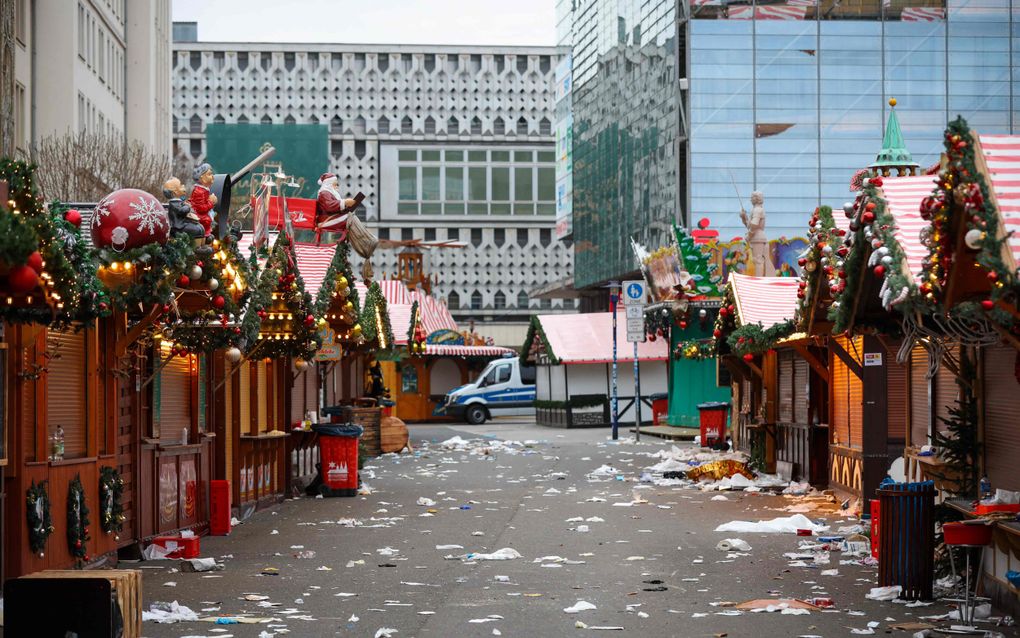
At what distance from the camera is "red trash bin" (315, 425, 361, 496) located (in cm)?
2239

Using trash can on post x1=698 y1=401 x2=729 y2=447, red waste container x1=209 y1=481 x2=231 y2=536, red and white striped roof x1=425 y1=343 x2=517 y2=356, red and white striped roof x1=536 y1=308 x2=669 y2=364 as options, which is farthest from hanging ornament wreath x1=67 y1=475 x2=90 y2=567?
red and white striped roof x1=425 y1=343 x2=517 y2=356

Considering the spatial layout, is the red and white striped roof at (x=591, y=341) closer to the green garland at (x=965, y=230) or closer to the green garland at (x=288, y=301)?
the green garland at (x=288, y=301)

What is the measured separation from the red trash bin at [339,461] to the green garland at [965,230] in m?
13.5

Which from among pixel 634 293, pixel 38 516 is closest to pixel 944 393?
pixel 38 516

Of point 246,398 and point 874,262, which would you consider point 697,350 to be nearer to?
point 246,398

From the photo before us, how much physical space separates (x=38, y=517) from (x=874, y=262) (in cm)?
679

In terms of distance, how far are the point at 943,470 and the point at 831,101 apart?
197ft

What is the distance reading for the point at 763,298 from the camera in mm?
26500

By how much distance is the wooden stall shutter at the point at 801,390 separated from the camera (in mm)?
22734

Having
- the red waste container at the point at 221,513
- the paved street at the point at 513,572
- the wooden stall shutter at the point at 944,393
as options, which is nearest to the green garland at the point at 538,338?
the paved street at the point at 513,572

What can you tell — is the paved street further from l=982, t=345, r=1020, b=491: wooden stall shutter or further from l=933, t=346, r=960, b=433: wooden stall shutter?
l=933, t=346, r=960, b=433: wooden stall shutter

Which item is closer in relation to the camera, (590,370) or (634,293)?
(634,293)

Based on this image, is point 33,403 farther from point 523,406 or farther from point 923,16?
point 923,16

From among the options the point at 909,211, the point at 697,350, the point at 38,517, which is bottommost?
the point at 38,517
